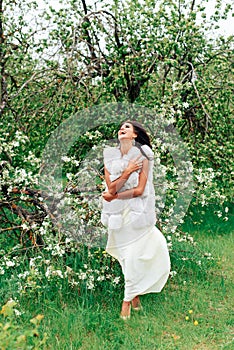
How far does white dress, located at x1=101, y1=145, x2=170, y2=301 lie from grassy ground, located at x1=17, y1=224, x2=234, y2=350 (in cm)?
28

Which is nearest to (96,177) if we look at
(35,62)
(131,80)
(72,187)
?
(72,187)

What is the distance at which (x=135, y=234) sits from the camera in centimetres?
456

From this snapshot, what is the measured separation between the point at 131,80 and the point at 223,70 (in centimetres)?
139

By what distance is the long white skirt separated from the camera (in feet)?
14.9

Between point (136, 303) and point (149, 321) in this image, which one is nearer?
point (149, 321)

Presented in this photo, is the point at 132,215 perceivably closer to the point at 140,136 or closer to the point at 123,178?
the point at 123,178

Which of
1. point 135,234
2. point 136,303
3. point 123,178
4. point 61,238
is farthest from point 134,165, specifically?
point 136,303

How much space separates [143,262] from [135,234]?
0.25 m

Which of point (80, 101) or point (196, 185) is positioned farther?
point (80, 101)

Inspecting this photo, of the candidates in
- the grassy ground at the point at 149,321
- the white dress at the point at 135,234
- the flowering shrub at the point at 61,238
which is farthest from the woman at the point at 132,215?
the flowering shrub at the point at 61,238

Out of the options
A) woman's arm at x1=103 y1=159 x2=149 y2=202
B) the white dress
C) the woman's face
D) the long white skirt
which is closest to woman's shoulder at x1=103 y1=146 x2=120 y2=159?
the white dress

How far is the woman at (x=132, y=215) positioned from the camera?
450cm

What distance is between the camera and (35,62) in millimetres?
7309

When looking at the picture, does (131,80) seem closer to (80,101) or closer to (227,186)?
(80,101)
